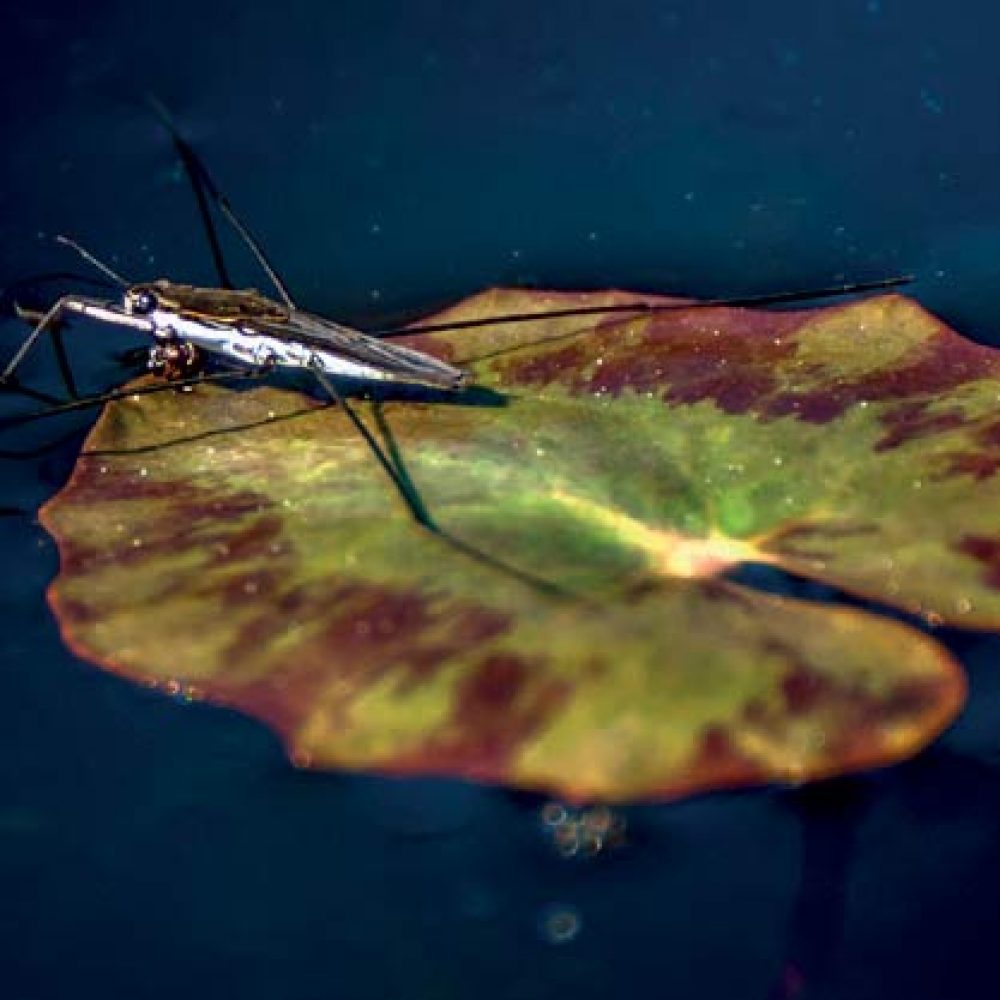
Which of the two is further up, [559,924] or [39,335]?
[39,335]

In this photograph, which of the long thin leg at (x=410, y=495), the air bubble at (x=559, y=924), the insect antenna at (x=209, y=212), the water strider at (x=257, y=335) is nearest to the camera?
the air bubble at (x=559, y=924)

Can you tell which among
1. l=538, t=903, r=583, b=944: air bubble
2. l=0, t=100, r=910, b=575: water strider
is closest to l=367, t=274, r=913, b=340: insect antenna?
l=0, t=100, r=910, b=575: water strider

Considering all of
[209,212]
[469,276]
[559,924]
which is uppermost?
[209,212]

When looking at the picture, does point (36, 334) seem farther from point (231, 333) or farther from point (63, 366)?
point (231, 333)

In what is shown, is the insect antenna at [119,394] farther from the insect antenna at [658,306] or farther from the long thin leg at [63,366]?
the insect antenna at [658,306]

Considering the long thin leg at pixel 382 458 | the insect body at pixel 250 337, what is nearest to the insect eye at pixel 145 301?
the insect body at pixel 250 337

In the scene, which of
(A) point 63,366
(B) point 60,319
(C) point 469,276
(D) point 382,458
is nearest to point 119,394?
(A) point 63,366

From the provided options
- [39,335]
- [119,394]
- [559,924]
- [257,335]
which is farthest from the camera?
[39,335]
